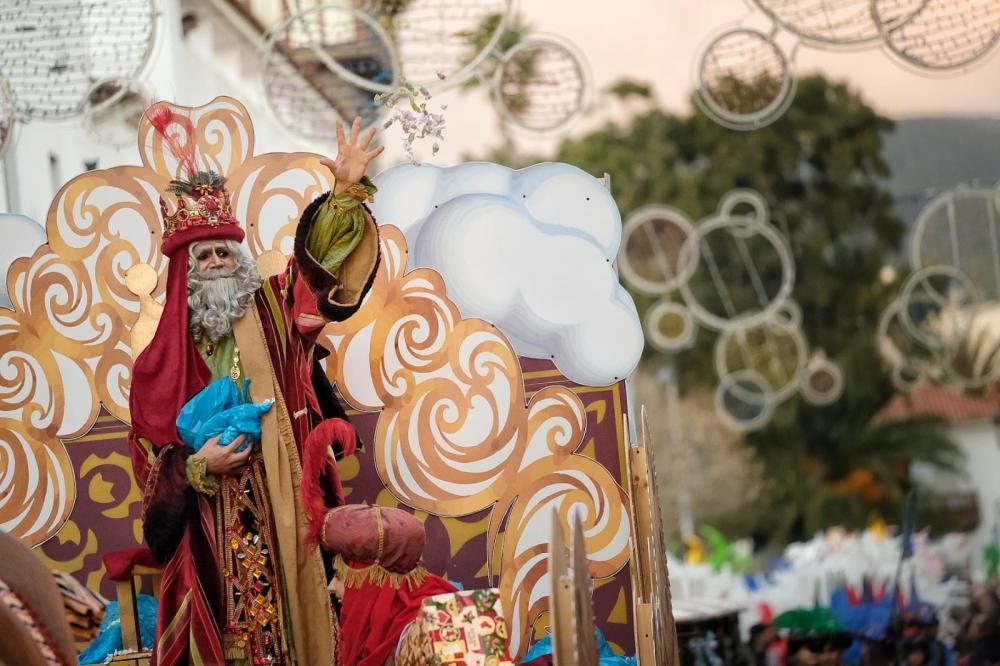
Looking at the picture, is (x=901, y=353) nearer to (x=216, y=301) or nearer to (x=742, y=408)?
(x=742, y=408)

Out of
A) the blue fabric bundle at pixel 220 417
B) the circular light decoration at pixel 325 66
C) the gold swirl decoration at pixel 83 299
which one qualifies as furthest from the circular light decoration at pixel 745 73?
the blue fabric bundle at pixel 220 417

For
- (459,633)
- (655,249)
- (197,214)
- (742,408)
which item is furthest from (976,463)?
(459,633)

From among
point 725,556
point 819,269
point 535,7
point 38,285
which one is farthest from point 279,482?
point 819,269

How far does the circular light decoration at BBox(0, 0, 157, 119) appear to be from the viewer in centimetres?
726

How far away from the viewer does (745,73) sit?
897 centimetres

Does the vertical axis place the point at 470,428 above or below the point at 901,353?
above

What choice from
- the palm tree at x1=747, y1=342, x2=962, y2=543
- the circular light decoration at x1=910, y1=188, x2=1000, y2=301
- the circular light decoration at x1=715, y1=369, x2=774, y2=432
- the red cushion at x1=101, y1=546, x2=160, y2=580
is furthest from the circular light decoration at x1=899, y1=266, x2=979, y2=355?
the red cushion at x1=101, y1=546, x2=160, y2=580

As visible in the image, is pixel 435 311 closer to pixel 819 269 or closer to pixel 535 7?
pixel 535 7

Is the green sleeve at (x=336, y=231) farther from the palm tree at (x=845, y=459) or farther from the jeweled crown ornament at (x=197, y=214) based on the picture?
the palm tree at (x=845, y=459)

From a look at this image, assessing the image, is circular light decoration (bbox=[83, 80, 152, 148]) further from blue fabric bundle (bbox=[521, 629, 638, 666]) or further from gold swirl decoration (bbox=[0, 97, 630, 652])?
blue fabric bundle (bbox=[521, 629, 638, 666])

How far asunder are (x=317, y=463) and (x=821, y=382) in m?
19.5

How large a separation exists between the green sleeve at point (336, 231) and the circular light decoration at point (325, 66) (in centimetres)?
137

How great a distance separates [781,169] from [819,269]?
1639mm

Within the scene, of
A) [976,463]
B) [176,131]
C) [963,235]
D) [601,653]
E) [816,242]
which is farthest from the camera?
[816,242]
